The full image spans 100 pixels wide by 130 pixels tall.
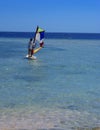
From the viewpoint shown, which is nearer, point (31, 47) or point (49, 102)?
point (49, 102)

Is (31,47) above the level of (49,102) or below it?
above

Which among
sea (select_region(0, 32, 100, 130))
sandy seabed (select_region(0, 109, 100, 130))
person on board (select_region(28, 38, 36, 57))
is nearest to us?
sandy seabed (select_region(0, 109, 100, 130))

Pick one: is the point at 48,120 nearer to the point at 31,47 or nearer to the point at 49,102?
the point at 49,102

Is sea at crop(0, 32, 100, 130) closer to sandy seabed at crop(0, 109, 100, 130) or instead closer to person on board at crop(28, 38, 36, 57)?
sandy seabed at crop(0, 109, 100, 130)

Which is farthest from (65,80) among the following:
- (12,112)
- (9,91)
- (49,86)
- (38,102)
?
(12,112)

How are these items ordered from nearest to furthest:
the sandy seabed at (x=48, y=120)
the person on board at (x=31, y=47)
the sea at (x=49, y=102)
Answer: the sandy seabed at (x=48, y=120) < the sea at (x=49, y=102) < the person on board at (x=31, y=47)

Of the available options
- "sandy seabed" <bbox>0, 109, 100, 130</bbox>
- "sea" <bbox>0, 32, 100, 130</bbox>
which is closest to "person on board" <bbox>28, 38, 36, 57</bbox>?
"sea" <bbox>0, 32, 100, 130</bbox>

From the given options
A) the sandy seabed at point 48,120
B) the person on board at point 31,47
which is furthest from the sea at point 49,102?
the person on board at point 31,47

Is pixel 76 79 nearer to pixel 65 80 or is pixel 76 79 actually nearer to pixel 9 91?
pixel 65 80

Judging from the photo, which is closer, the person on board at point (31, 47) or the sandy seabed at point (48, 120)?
the sandy seabed at point (48, 120)

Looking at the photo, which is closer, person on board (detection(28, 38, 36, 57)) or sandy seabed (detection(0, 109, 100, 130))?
sandy seabed (detection(0, 109, 100, 130))

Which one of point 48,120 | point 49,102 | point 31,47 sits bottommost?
point 49,102

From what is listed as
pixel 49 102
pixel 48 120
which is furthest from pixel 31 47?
pixel 48 120

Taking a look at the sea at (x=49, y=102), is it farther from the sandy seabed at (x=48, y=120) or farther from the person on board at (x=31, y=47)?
the person on board at (x=31, y=47)
